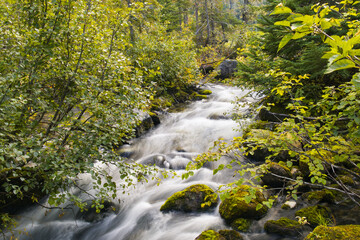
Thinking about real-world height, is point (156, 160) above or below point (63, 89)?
below

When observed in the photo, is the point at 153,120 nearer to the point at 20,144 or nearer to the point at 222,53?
the point at 20,144

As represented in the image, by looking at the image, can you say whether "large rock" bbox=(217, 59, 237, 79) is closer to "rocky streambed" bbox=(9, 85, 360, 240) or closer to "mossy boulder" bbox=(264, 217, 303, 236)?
"rocky streambed" bbox=(9, 85, 360, 240)

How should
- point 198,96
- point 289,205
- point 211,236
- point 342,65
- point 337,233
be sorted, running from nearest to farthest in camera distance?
point 342,65 < point 337,233 < point 211,236 < point 289,205 < point 198,96

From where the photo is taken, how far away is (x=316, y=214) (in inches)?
146

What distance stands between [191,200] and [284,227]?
1992 mm

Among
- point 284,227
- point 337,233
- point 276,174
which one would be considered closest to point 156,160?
point 276,174

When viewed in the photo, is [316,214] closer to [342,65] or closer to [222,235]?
[222,235]

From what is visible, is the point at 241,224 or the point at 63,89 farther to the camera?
the point at 241,224

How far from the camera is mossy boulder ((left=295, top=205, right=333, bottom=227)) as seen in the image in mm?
3605

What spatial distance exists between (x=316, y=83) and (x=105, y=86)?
5.44 m

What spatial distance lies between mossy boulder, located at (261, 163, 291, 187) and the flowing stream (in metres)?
1.03

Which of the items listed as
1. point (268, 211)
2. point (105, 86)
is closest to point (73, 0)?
point (105, 86)

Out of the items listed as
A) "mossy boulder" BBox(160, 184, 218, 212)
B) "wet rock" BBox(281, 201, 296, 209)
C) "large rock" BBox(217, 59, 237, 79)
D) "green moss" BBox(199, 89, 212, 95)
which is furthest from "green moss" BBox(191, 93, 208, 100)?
"wet rock" BBox(281, 201, 296, 209)

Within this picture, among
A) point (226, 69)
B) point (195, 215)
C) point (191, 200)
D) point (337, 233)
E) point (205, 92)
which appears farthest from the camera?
point (226, 69)
